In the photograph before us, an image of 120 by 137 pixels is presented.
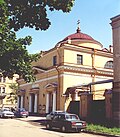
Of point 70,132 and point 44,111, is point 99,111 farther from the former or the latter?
point 44,111

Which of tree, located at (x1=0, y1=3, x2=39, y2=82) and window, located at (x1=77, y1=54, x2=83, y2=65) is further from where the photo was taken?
window, located at (x1=77, y1=54, x2=83, y2=65)

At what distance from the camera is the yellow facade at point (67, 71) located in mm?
36531

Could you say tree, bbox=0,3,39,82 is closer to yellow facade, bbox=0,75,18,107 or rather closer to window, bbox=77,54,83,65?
window, bbox=77,54,83,65

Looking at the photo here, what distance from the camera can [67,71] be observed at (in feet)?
120

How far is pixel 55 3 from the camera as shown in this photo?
8.78 meters

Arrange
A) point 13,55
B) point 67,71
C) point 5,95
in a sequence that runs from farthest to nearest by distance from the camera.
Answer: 1. point 5,95
2. point 67,71
3. point 13,55

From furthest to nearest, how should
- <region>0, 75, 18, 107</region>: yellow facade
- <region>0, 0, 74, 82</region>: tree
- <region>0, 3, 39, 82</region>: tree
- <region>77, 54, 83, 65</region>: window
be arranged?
<region>0, 75, 18, 107</region>: yellow facade, <region>77, 54, 83, 65</region>: window, <region>0, 3, 39, 82</region>: tree, <region>0, 0, 74, 82</region>: tree

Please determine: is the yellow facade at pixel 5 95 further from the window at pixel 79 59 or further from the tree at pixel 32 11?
the tree at pixel 32 11

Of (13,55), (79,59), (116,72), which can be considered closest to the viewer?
(13,55)

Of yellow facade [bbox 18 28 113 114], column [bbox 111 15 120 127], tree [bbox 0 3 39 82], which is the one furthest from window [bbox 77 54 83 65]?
tree [bbox 0 3 39 82]

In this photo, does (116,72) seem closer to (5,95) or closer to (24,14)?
(24,14)

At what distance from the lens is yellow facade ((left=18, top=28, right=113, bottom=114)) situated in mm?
36531

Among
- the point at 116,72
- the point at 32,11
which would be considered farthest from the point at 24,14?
the point at 116,72

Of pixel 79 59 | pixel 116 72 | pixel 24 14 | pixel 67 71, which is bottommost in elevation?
pixel 116 72
